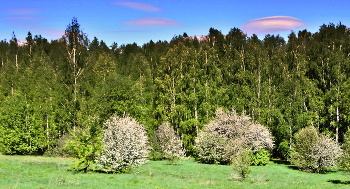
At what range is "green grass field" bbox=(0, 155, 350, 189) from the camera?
845 inches

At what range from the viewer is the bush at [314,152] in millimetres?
38625

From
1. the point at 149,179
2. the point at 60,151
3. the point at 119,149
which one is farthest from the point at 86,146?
the point at 60,151

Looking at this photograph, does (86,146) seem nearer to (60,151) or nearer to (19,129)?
(60,151)

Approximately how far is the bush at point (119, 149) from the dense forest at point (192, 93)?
17.1 metres

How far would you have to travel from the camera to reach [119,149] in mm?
30312

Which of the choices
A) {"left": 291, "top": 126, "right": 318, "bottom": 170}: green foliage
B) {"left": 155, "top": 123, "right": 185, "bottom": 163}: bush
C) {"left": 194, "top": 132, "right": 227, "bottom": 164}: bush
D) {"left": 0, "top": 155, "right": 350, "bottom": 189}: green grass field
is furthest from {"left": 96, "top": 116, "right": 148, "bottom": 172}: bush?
{"left": 291, "top": 126, "right": 318, "bottom": 170}: green foliage

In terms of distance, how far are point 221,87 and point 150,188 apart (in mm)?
39952

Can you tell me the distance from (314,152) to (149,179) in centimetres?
2564

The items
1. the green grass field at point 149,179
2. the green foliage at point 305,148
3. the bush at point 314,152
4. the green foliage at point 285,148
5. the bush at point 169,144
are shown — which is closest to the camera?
the green grass field at point 149,179

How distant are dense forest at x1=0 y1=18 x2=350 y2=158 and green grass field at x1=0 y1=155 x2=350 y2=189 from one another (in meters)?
15.7

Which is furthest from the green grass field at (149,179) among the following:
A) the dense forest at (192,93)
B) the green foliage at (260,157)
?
the dense forest at (192,93)

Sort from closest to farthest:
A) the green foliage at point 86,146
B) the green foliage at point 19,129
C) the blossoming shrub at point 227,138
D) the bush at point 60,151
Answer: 1. the green foliage at point 86,146
2. the blossoming shrub at point 227,138
3. the bush at point 60,151
4. the green foliage at point 19,129

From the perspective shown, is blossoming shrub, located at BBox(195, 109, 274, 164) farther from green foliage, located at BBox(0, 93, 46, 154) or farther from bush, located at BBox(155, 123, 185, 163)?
green foliage, located at BBox(0, 93, 46, 154)

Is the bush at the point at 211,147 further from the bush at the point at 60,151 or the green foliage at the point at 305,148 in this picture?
the bush at the point at 60,151
